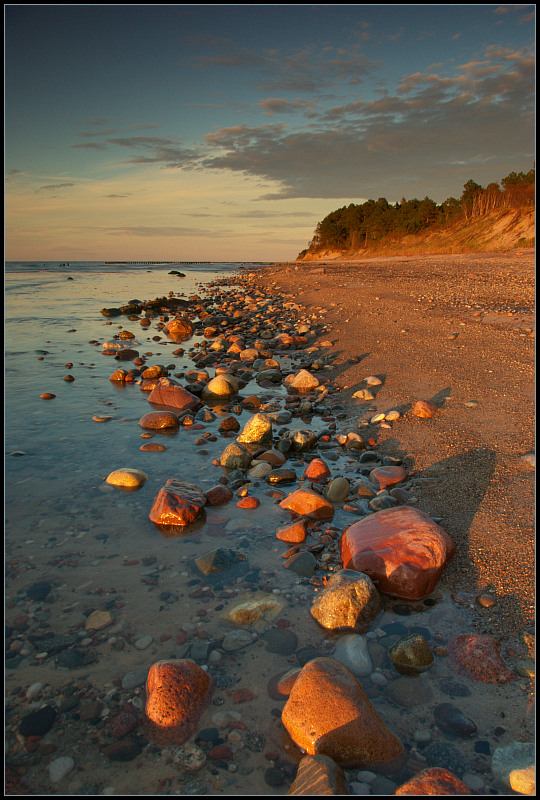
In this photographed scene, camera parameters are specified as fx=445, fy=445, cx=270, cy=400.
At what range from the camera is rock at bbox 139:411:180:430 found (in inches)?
271

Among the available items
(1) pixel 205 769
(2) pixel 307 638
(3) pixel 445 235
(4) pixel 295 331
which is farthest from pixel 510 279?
(3) pixel 445 235

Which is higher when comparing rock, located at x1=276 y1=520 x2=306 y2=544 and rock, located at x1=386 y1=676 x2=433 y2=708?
rock, located at x1=276 y1=520 x2=306 y2=544

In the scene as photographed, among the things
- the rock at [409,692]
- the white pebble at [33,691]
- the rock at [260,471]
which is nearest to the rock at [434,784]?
the rock at [409,692]

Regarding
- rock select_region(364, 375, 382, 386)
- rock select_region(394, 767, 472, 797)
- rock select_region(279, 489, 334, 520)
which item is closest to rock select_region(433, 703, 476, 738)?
rock select_region(394, 767, 472, 797)

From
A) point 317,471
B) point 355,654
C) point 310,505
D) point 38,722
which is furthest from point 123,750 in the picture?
point 317,471

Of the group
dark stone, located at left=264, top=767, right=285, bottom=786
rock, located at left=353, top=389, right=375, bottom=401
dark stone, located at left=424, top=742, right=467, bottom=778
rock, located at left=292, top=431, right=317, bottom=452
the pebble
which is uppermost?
rock, located at left=353, top=389, right=375, bottom=401

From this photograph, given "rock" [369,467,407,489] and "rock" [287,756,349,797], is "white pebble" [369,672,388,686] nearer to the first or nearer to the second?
"rock" [287,756,349,797]

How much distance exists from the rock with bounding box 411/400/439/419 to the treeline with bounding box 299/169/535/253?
1523 inches

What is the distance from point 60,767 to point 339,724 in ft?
4.57

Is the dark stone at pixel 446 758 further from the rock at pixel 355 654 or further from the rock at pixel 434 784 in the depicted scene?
the rock at pixel 355 654

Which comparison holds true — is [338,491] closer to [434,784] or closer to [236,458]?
[236,458]

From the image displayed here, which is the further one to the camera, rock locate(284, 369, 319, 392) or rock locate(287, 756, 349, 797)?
rock locate(284, 369, 319, 392)

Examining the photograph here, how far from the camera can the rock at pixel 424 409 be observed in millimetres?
5996

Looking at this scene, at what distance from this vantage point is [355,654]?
2760mm
